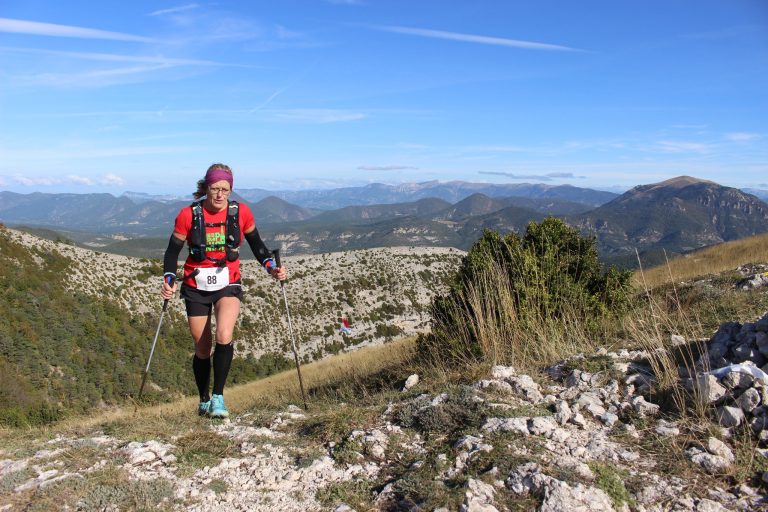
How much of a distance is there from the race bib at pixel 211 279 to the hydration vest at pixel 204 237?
3.7 inches

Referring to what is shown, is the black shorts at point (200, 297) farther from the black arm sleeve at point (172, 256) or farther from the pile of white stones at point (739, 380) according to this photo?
the pile of white stones at point (739, 380)

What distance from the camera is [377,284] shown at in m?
41.6

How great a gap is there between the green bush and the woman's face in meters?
3.27

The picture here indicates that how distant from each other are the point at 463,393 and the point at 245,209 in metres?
3.17

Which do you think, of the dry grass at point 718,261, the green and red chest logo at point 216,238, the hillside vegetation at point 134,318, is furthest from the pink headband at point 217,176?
the hillside vegetation at point 134,318

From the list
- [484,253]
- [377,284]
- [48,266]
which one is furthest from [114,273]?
[484,253]

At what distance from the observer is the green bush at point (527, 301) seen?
5625 mm

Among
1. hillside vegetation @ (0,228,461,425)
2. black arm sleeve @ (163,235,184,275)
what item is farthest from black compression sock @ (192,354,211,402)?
hillside vegetation @ (0,228,461,425)

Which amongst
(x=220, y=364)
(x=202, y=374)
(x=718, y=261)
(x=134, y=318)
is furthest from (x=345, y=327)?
(x=220, y=364)

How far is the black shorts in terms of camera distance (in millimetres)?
4797

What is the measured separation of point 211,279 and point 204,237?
1.51ft

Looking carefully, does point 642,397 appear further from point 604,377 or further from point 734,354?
point 734,354

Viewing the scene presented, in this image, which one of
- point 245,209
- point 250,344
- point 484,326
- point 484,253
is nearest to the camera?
point 245,209

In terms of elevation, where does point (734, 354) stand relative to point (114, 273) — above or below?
above
